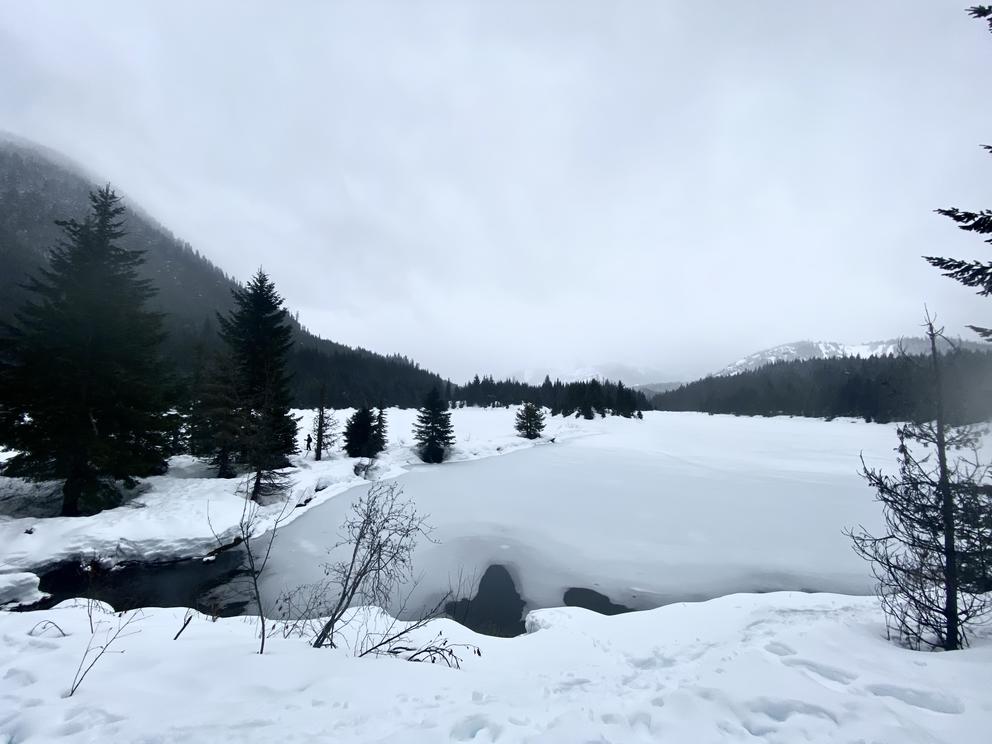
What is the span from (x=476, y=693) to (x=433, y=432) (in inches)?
1365

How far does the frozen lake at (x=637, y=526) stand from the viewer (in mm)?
13609

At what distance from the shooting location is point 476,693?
4789 millimetres

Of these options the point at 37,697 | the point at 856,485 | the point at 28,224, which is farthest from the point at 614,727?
the point at 28,224

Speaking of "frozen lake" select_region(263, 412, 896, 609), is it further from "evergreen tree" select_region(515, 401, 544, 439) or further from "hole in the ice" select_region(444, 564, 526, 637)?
"evergreen tree" select_region(515, 401, 544, 439)

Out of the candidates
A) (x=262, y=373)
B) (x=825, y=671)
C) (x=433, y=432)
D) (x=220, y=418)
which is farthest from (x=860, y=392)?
(x=220, y=418)

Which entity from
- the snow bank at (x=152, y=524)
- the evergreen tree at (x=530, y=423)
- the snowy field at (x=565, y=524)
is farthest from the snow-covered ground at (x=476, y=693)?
the evergreen tree at (x=530, y=423)

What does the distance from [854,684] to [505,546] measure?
1333 centimetres

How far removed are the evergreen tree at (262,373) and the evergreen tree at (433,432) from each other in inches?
651

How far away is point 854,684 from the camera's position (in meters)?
4.70

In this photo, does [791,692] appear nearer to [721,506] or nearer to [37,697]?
[37,697]

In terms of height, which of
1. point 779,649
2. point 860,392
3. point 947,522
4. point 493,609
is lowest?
point 493,609

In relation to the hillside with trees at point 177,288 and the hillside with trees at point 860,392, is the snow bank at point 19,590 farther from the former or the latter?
the hillside with trees at point 177,288

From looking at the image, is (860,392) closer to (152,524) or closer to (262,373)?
(262,373)

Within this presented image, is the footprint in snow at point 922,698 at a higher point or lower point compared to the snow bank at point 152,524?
higher
